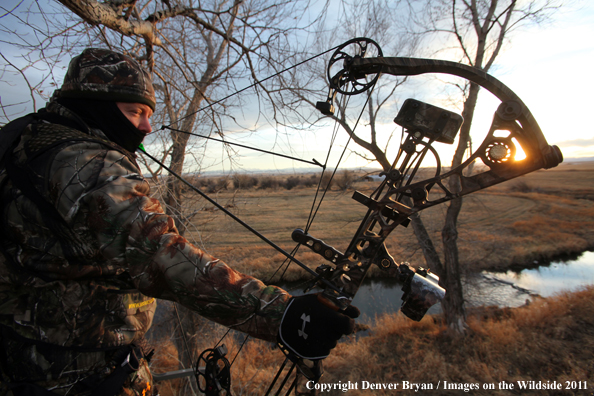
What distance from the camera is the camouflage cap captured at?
1.60m

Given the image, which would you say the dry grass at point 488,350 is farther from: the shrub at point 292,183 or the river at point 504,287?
the shrub at point 292,183

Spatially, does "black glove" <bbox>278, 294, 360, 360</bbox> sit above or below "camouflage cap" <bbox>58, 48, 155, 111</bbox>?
below

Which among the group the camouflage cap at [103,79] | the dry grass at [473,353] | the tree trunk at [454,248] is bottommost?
the dry grass at [473,353]

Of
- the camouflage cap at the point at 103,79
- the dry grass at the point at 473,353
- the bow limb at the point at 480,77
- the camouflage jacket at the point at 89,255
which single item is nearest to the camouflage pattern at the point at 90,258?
the camouflage jacket at the point at 89,255

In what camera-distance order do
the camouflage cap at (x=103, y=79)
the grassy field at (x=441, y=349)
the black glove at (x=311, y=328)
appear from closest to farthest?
the black glove at (x=311, y=328) → the camouflage cap at (x=103, y=79) → the grassy field at (x=441, y=349)

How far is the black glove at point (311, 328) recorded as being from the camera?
1357 mm

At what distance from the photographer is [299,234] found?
2.10m

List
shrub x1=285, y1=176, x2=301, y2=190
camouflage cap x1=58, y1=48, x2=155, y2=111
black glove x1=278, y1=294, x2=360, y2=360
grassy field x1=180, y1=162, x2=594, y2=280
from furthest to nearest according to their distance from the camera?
shrub x1=285, y1=176, x2=301, y2=190 < grassy field x1=180, y1=162, x2=594, y2=280 < camouflage cap x1=58, y1=48, x2=155, y2=111 < black glove x1=278, y1=294, x2=360, y2=360

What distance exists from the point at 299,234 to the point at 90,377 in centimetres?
139

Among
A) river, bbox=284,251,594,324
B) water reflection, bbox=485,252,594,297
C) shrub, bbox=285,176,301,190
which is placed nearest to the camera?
river, bbox=284,251,594,324

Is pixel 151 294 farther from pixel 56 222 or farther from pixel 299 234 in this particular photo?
pixel 299 234

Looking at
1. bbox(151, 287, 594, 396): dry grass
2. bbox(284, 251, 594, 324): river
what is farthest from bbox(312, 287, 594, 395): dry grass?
bbox(284, 251, 594, 324): river

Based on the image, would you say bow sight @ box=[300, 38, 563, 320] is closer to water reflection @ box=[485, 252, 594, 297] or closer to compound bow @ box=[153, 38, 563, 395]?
compound bow @ box=[153, 38, 563, 395]

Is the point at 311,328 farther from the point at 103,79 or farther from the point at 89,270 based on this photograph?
the point at 103,79
